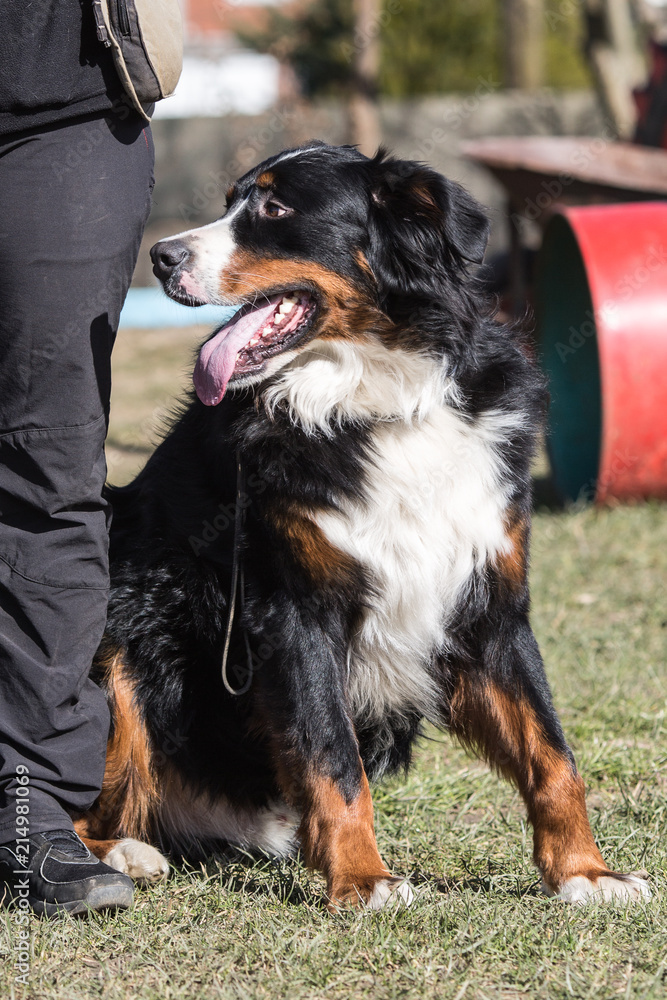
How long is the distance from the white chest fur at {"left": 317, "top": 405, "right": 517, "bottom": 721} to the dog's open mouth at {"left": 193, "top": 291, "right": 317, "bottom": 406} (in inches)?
14.1

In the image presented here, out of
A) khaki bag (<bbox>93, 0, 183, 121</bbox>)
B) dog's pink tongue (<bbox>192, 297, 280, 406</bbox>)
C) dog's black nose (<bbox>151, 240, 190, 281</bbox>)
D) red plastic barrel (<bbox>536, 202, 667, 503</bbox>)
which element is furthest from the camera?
red plastic barrel (<bbox>536, 202, 667, 503</bbox>)

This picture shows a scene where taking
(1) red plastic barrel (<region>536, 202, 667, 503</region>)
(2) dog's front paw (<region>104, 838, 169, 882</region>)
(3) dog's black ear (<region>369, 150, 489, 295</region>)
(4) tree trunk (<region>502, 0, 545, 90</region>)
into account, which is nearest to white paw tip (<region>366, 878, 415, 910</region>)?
(2) dog's front paw (<region>104, 838, 169, 882</region>)

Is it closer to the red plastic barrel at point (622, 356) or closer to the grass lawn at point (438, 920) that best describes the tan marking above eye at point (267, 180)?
the grass lawn at point (438, 920)

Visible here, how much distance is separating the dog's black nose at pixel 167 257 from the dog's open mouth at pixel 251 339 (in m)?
0.19

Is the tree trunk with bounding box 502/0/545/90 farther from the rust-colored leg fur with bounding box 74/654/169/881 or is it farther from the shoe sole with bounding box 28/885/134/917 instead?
the shoe sole with bounding box 28/885/134/917

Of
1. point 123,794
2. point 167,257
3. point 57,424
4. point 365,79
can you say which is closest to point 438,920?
point 123,794

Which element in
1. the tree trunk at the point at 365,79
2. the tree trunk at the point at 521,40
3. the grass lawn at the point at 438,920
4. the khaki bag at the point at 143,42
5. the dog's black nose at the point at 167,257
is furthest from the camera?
the tree trunk at the point at 521,40

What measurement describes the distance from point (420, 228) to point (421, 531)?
0.75 metres

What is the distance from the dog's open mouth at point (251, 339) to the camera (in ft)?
8.11

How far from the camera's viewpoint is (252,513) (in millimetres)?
2361

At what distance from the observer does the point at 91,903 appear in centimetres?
225

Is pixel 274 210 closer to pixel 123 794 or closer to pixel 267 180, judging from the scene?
pixel 267 180

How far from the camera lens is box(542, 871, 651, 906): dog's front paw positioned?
2.22m

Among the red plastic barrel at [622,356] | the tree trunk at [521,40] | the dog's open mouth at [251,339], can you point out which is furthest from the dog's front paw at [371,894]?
the tree trunk at [521,40]
